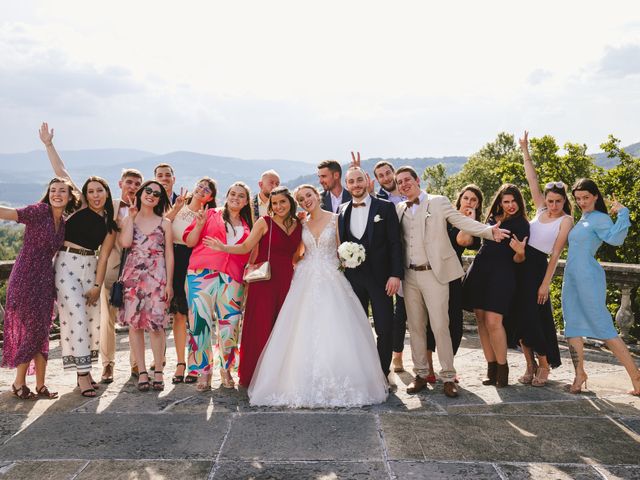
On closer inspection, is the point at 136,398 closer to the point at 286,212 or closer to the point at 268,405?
the point at 268,405

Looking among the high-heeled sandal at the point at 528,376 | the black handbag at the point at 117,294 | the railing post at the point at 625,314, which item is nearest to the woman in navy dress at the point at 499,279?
the high-heeled sandal at the point at 528,376

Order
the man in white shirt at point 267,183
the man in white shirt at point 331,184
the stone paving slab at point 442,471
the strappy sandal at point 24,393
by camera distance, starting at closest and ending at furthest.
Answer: the stone paving slab at point 442,471 → the strappy sandal at point 24,393 → the man in white shirt at point 267,183 → the man in white shirt at point 331,184

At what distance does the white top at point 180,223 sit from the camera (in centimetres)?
584

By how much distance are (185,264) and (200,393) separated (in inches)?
56.1

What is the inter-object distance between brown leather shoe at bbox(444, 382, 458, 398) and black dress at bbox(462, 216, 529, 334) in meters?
0.88

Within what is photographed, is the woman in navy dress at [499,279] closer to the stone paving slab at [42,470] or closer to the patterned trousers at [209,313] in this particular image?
the patterned trousers at [209,313]

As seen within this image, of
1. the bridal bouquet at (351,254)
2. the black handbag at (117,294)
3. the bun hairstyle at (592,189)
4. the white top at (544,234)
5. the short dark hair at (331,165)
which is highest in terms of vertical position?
the short dark hair at (331,165)

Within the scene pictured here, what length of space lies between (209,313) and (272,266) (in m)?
0.82

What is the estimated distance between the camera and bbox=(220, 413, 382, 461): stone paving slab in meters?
3.80

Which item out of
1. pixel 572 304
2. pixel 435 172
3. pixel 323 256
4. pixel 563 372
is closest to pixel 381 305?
pixel 323 256

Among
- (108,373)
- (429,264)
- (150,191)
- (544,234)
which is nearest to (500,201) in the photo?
(544,234)

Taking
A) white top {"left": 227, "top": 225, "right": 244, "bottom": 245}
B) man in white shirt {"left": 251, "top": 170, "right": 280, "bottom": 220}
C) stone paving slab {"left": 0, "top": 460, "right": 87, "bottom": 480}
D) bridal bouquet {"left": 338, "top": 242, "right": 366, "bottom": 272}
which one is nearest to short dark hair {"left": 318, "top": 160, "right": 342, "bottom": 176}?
man in white shirt {"left": 251, "top": 170, "right": 280, "bottom": 220}

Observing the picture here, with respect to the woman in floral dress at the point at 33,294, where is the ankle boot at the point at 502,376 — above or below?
below

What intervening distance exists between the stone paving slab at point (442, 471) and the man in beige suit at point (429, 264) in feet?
5.35
